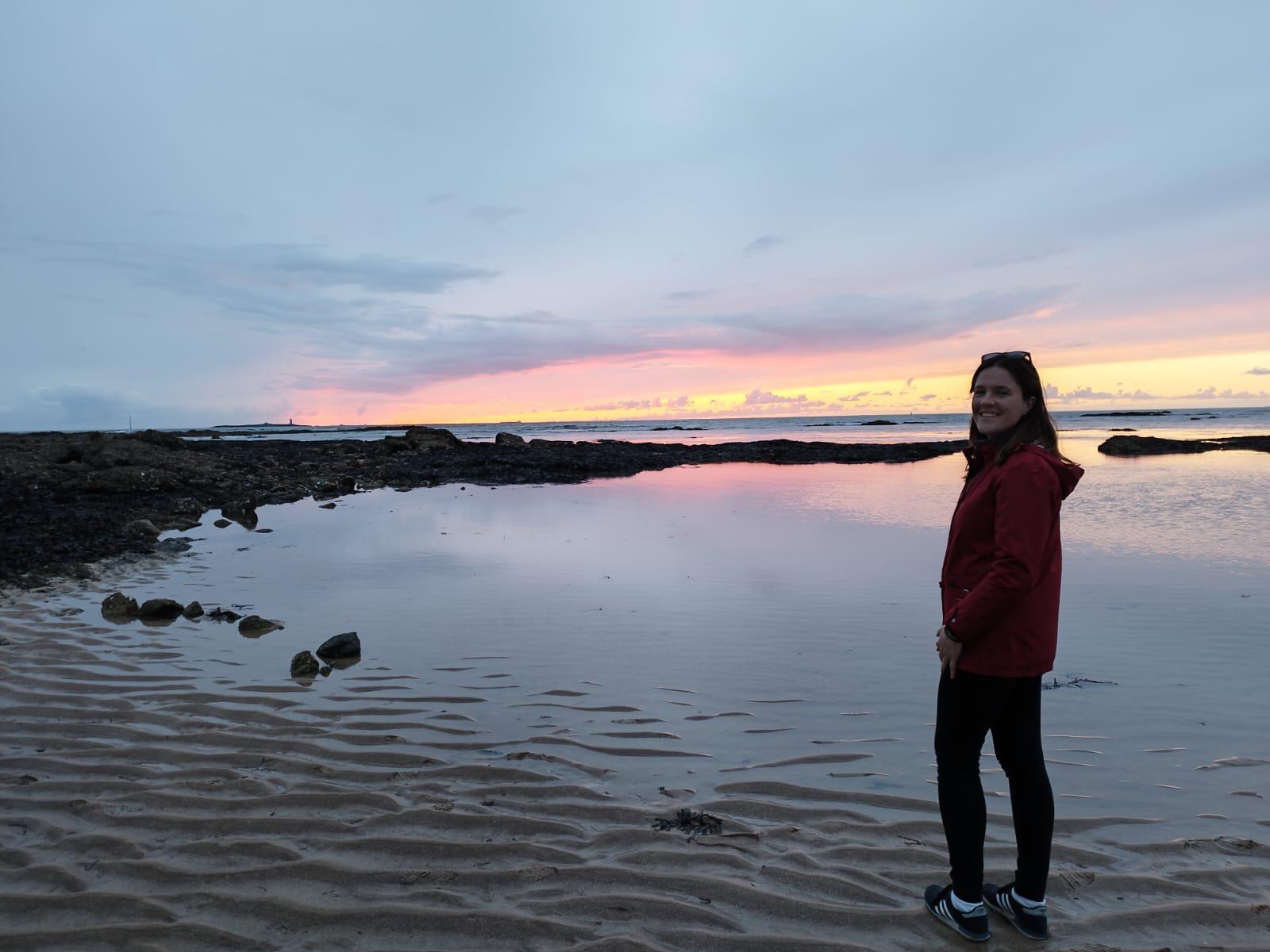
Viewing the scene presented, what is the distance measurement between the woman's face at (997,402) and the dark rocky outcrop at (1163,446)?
37056 millimetres

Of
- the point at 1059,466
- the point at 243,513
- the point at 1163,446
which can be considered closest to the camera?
the point at 1059,466

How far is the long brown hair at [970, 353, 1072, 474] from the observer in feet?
10.0

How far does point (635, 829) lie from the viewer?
384 centimetres

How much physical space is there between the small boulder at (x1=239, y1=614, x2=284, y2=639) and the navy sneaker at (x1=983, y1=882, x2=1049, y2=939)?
6.80m

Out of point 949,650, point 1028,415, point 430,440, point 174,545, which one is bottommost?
point 174,545

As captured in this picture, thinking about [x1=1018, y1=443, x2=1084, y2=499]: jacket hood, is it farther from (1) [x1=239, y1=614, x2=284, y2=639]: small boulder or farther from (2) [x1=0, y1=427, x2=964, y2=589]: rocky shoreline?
(2) [x1=0, y1=427, x2=964, y2=589]: rocky shoreline

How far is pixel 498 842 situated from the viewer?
371 centimetres

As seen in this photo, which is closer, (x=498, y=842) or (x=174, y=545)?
(x=498, y=842)

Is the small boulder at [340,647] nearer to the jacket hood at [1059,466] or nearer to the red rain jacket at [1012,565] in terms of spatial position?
the red rain jacket at [1012,565]

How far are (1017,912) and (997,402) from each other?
7.24 ft

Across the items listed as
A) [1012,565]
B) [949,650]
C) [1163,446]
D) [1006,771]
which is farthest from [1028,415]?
[1163,446]

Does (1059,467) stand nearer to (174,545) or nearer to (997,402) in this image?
(997,402)

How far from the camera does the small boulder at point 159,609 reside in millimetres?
7902

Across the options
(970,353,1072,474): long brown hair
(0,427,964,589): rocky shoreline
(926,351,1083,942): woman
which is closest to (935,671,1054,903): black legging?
(926,351,1083,942): woman
